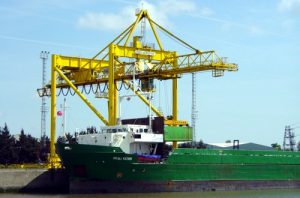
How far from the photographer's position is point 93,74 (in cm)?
4769

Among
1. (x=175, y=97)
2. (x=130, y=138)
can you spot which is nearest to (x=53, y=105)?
(x=130, y=138)

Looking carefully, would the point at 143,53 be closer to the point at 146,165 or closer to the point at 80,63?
the point at 80,63

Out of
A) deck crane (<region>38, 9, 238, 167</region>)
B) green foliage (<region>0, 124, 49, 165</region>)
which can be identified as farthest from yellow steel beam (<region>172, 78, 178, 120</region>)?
green foliage (<region>0, 124, 49, 165</region>)

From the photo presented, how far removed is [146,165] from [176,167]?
2629mm

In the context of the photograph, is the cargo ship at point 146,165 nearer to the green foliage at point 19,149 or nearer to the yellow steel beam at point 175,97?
the yellow steel beam at point 175,97

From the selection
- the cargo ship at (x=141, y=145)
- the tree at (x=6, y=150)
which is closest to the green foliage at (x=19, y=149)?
the tree at (x=6, y=150)

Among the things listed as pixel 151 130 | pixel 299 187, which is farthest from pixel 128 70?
pixel 299 187

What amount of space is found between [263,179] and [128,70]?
45.7 ft

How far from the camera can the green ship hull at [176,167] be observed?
4053cm

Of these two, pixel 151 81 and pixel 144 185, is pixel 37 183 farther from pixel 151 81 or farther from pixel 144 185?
pixel 151 81

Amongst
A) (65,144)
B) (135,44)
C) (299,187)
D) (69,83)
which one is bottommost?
(299,187)

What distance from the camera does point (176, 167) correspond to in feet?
139

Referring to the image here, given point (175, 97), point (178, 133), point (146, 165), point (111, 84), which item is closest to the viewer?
point (146, 165)

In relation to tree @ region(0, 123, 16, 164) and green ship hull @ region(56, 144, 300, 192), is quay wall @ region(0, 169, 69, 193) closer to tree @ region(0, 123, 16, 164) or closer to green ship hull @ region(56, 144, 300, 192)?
green ship hull @ region(56, 144, 300, 192)
